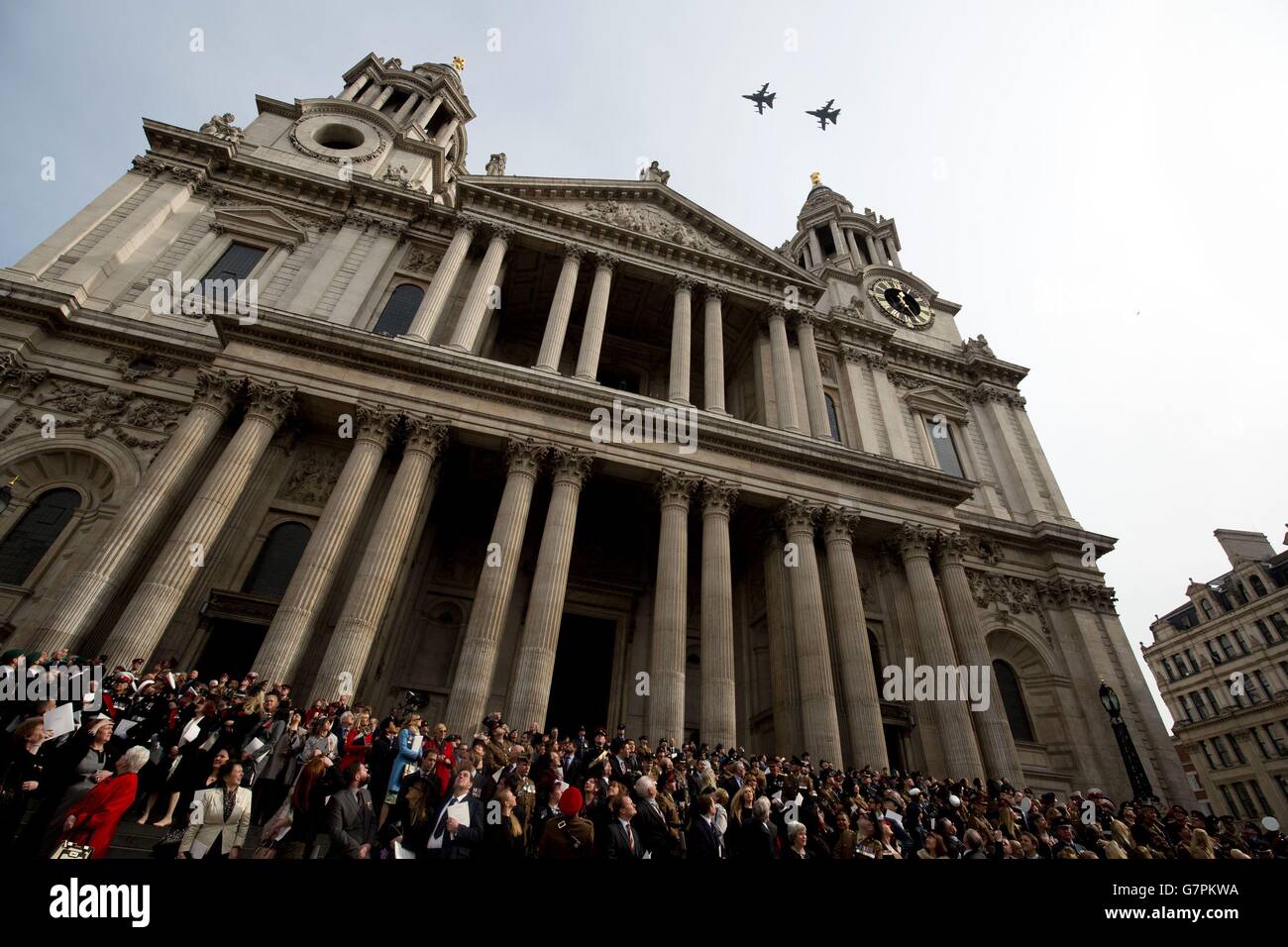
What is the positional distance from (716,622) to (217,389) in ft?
48.8

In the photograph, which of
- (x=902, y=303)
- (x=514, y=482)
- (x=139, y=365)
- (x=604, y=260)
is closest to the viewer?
(x=514, y=482)

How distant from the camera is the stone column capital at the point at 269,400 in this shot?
16.5 meters

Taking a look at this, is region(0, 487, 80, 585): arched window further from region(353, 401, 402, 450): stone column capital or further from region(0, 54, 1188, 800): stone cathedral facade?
region(353, 401, 402, 450): stone column capital

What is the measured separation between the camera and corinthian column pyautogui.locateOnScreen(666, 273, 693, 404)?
70.9ft

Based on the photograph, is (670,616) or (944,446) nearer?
(670,616)

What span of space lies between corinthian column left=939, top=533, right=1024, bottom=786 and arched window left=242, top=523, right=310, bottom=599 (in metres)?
19.3

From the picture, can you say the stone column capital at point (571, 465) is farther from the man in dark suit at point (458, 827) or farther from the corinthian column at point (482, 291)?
the man in dark suit at point (458, 827)

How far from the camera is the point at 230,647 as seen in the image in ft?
51.1

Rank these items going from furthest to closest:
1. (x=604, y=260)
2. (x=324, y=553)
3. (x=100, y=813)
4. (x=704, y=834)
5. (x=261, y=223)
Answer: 1. (x=604, y=260)
2. (x=261, y=223)
3. (x=324, y=553)
4. (x=704, y=834)
5. (x=100, y=813)

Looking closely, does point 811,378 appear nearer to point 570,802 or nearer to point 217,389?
point 217,389

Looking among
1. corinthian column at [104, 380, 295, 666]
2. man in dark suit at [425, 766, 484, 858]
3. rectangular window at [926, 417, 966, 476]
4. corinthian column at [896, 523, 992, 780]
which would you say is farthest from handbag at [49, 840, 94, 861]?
rectangular window at [926, 417, 966, 476]

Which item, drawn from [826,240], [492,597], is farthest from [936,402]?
[492,597]
